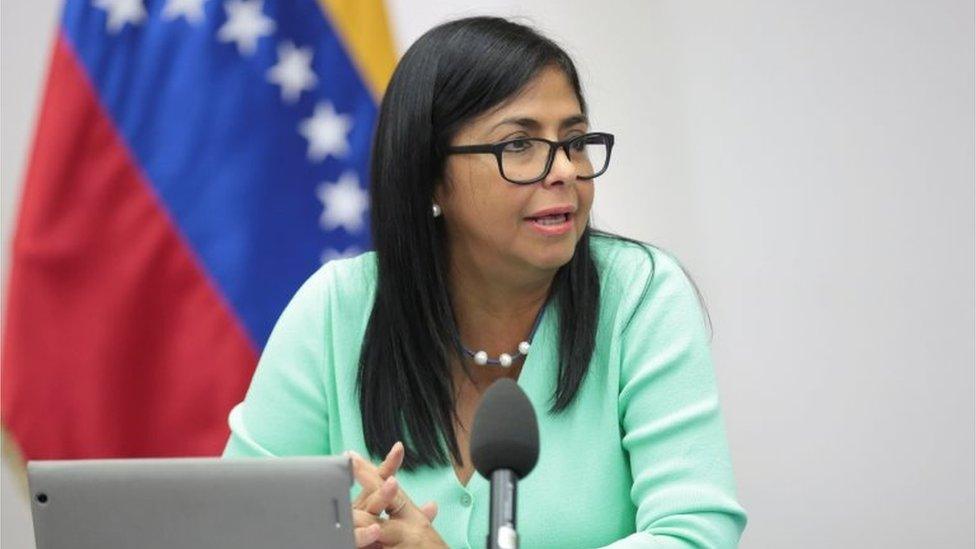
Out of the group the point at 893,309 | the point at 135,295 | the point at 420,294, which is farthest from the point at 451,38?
the point at 893,309

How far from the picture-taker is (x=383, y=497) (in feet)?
4.99

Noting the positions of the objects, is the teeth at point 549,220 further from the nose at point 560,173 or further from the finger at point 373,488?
the finger at point 373,488

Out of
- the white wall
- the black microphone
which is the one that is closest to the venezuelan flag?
the white wall

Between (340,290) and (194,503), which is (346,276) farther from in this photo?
(194,503)

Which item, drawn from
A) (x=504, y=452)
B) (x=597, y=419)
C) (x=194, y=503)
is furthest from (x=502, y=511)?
(x=597, y=419)

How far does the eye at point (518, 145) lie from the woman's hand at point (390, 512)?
1.46 feet

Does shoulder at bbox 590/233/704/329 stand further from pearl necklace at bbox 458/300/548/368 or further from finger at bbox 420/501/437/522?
finger at bbox 420/501/437/522

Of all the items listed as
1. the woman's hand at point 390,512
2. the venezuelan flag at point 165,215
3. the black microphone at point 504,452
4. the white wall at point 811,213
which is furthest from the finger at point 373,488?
the white wall at point 811,213

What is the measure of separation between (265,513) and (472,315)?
0.76m

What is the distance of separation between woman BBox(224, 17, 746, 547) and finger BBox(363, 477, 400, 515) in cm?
11

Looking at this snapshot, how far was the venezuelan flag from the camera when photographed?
239 centimetres

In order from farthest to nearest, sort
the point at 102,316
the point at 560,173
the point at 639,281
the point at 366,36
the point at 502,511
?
1. the point at 366,36
2. the point at 102,316
3. the point at 639,281
4. the point at 560,173
5. the point at 502,511

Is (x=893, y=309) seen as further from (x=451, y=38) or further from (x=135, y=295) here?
(x=135, y=295)

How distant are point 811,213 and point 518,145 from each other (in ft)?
3.35
